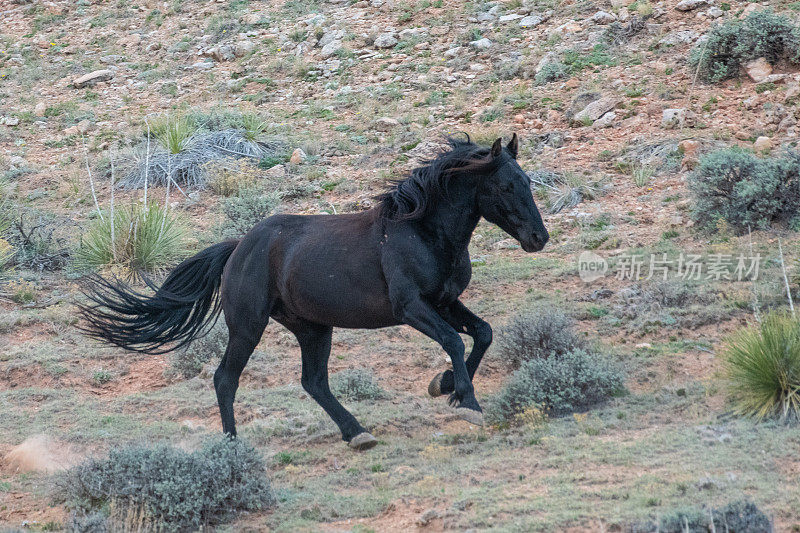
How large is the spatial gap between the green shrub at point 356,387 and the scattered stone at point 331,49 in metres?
13.6

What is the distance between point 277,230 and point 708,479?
3792 mm

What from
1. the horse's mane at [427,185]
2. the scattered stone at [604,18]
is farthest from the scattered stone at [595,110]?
the horse's mane at [427,185]

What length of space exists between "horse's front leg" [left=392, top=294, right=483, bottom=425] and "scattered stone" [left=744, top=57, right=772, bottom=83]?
1007cm

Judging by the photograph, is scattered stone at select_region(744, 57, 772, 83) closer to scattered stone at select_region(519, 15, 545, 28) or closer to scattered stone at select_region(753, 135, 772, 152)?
scattered stone at select_region(753, 135, 772, 152)

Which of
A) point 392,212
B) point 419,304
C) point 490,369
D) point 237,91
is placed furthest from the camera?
point 237,91

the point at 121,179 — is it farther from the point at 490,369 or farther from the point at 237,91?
the point at 490,369

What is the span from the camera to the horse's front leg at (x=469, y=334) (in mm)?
6172

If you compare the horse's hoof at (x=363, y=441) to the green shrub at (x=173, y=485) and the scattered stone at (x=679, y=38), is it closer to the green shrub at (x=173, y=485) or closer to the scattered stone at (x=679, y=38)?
the green shrub at (x=173, y=485)

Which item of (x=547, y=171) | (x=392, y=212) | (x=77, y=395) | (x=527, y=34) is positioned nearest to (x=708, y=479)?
(x=392, y=212)

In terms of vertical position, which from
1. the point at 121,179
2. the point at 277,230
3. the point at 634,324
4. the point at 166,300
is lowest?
the point at 121,179

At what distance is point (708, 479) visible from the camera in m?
4.46

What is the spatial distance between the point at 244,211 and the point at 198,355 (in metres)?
4.27

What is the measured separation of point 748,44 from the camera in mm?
13961

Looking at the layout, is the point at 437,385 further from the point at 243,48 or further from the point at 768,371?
the point at 243,48
